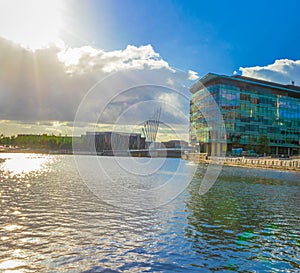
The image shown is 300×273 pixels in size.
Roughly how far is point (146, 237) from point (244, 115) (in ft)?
445

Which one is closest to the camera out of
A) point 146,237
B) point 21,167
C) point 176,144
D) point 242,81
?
point 146,237

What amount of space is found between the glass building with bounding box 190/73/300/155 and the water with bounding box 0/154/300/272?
360 ft

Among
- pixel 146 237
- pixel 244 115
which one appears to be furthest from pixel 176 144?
pixel 146 237

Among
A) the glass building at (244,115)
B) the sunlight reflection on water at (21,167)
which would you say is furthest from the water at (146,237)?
the glass building at (244,115)

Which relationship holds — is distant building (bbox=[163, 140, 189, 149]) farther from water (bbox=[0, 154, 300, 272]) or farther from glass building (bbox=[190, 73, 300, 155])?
water (bbox=[0, 154, 300, 272])

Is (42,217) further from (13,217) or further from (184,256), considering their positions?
(184,256)

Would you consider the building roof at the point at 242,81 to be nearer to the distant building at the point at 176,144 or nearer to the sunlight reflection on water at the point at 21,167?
the distant building at the point at 176,144

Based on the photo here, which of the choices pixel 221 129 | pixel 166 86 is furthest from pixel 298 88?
pixel 166 86

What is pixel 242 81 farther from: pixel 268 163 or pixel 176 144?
pixel 268 163

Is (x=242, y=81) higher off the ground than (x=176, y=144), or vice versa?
(x=242, y=81)

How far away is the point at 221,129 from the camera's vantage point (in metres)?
139

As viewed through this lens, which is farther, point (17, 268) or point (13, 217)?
point (13, 217)

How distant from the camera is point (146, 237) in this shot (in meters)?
16.2

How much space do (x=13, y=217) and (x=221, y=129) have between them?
126 meters
